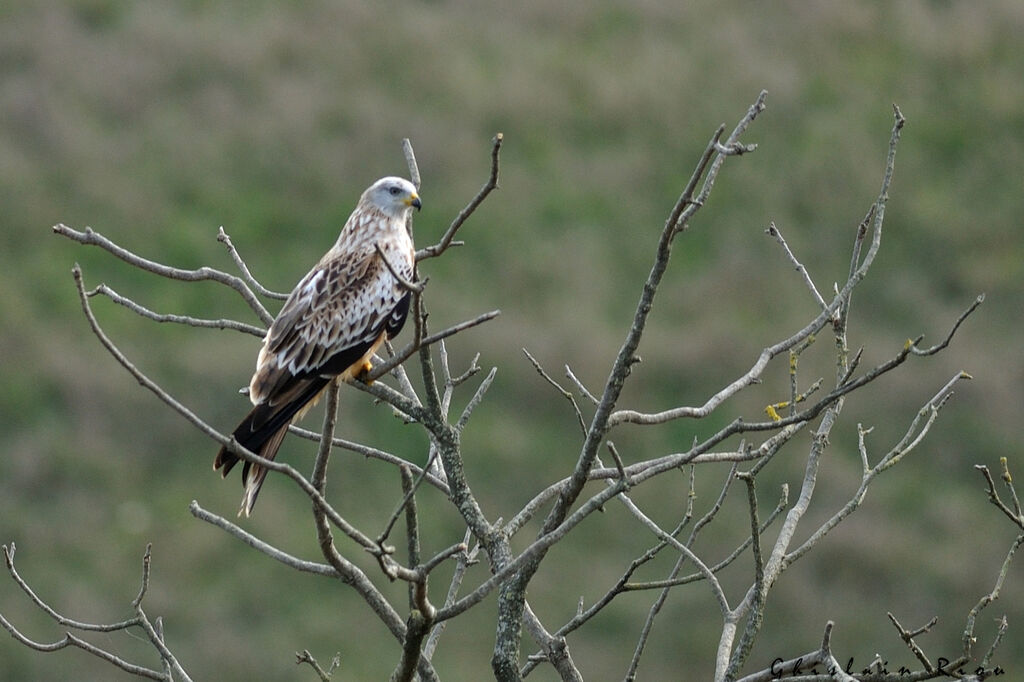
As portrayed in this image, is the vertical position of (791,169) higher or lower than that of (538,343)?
higher

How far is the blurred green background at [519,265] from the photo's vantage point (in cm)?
958

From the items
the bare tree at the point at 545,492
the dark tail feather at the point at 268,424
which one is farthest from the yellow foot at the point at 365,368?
the bare tree at the point at 545,492

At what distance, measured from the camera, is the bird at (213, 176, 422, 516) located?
13.9ft

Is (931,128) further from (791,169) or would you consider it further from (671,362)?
(671,362)

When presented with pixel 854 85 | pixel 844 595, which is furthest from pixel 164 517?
pixel 854 85

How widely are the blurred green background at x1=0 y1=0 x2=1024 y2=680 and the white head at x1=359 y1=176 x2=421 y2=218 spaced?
4.63 meters

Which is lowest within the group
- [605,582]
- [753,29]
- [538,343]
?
[605,582]

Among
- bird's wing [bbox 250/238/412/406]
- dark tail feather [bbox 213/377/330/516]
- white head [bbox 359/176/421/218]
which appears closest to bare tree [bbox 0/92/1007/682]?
bird's wing [bbox 250/238/412/406]

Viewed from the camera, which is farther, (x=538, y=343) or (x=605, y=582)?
(x=538, y=343)

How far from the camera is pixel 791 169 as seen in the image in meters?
12.9

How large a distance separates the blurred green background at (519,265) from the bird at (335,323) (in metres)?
4.64

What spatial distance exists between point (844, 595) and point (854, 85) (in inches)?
246

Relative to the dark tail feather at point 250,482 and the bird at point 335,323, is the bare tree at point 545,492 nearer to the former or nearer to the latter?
the bird at point 335,323

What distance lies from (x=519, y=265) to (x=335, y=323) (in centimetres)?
743
